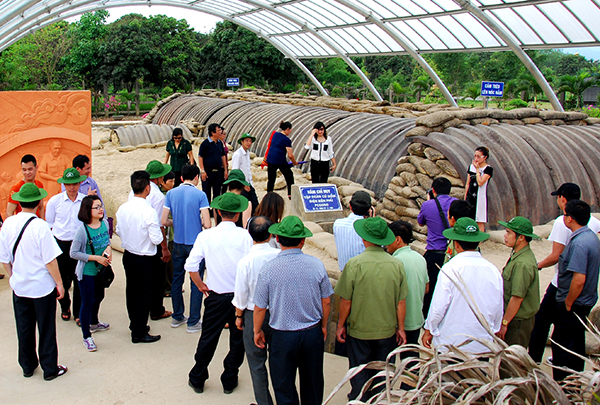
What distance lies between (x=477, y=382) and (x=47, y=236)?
3.86 m

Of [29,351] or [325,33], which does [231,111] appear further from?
[29,351]

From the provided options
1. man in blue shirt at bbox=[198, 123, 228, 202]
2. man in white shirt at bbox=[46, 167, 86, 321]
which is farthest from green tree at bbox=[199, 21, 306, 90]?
man in white shirt at bbox=[46, 167, 86, 321]

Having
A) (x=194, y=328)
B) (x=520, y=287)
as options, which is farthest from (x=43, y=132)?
(x=520, y=287)

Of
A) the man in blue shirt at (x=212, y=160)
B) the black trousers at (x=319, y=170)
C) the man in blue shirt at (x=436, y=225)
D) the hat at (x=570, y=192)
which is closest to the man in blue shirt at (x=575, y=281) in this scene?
the hat at (x=570, y=192)

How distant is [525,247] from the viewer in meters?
4.20

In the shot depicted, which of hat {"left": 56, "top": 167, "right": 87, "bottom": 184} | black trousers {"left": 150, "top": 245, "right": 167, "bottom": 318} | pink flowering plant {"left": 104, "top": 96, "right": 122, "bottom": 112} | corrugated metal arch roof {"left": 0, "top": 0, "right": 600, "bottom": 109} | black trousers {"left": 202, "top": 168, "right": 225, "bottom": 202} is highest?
corrugated metal arch roof {"left": 0, "top": 0, "right": 600, "bottom": 109}

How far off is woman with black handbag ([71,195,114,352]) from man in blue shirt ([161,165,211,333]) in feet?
2.54

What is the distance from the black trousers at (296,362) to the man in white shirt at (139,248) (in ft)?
6.74

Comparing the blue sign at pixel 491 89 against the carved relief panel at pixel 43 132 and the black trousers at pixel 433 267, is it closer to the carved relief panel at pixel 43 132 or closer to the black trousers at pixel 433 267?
the black trousers at pixel 433 267

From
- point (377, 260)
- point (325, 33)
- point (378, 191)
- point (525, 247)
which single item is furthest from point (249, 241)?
point (325, 33)

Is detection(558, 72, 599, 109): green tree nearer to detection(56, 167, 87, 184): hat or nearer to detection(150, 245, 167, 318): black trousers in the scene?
detection(150, 245, 167, 318): black trousers

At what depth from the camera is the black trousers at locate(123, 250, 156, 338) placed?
5266mm

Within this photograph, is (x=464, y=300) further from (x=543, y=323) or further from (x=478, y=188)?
(x=478, y=188)

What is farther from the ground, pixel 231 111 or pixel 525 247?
pixel 231 111
